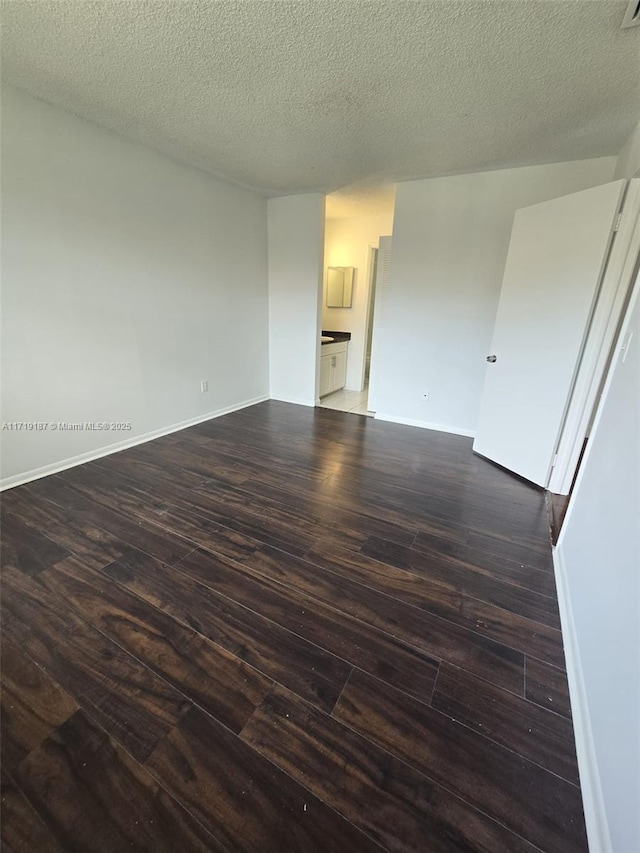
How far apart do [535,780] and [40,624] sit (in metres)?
1.88

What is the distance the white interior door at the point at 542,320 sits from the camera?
231 centimetres

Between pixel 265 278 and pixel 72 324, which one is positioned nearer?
pixel 72 324

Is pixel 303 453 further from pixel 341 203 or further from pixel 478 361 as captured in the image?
pixel 341 203

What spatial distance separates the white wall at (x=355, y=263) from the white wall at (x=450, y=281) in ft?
4.55

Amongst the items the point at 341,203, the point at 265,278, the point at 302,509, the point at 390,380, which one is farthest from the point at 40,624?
the point at 341,203

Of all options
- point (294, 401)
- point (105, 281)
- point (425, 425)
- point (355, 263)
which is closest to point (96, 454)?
point (105, 281)

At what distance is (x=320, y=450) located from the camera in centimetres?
328

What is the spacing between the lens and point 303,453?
10.5 feet

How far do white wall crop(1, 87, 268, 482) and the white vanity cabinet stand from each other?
1338 mm

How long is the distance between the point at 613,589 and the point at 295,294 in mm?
4115

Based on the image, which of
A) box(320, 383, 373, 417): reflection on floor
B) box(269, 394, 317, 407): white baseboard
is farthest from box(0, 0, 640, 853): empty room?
box(269, 394, 317, 407): white baseboard

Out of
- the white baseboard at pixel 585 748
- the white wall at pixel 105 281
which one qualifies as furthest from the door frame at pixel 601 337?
the white wall at pixel 105 281

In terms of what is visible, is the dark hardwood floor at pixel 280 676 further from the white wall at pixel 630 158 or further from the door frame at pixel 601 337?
the white wall at pixel 630 158

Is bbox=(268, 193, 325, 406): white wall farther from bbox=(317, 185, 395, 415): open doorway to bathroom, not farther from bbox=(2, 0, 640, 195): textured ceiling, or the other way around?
bbox=(2, 0, 640, 195): textured ceiling
